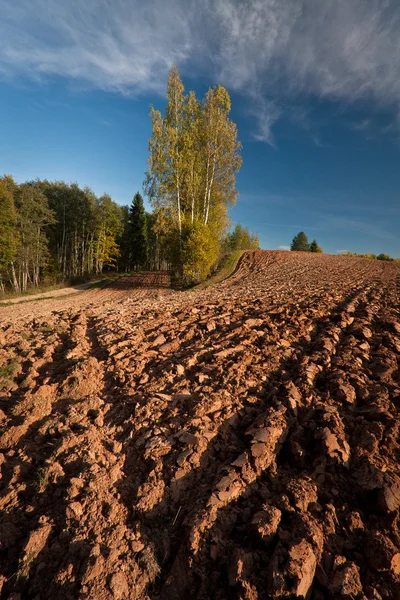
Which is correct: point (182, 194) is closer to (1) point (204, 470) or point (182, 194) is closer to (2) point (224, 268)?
(2) point (224, 268)

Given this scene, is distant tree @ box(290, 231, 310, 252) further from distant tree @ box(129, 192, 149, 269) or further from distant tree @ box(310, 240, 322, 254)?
distant tree @ box(129, 192, 149, 269)

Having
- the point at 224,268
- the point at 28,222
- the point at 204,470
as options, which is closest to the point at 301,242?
the point at 224,268

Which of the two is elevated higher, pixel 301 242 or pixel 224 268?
pixel 301 242

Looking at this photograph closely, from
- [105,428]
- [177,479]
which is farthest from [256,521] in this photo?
[105,428]

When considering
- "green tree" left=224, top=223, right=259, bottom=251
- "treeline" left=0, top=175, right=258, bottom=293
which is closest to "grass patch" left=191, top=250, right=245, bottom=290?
"treeline" left=0, top=175, right=258, bottom=293

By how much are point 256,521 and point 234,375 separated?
7.01 ft

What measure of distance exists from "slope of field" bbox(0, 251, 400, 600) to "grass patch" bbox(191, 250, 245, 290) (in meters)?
13.1

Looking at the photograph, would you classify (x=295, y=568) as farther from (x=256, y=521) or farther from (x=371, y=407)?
(x=371, y=407)

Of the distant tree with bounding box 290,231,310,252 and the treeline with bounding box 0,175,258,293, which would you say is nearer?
the treeline with bounding box 0,175,258,293

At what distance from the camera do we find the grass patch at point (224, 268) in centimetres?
1855

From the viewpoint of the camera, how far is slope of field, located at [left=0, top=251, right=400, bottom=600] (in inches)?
78.5

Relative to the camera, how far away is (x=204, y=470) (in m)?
2.85

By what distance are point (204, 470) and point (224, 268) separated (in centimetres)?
2053

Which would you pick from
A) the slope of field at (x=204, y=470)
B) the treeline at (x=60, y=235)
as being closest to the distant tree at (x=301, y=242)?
the treeline at (x=60, y=235)
